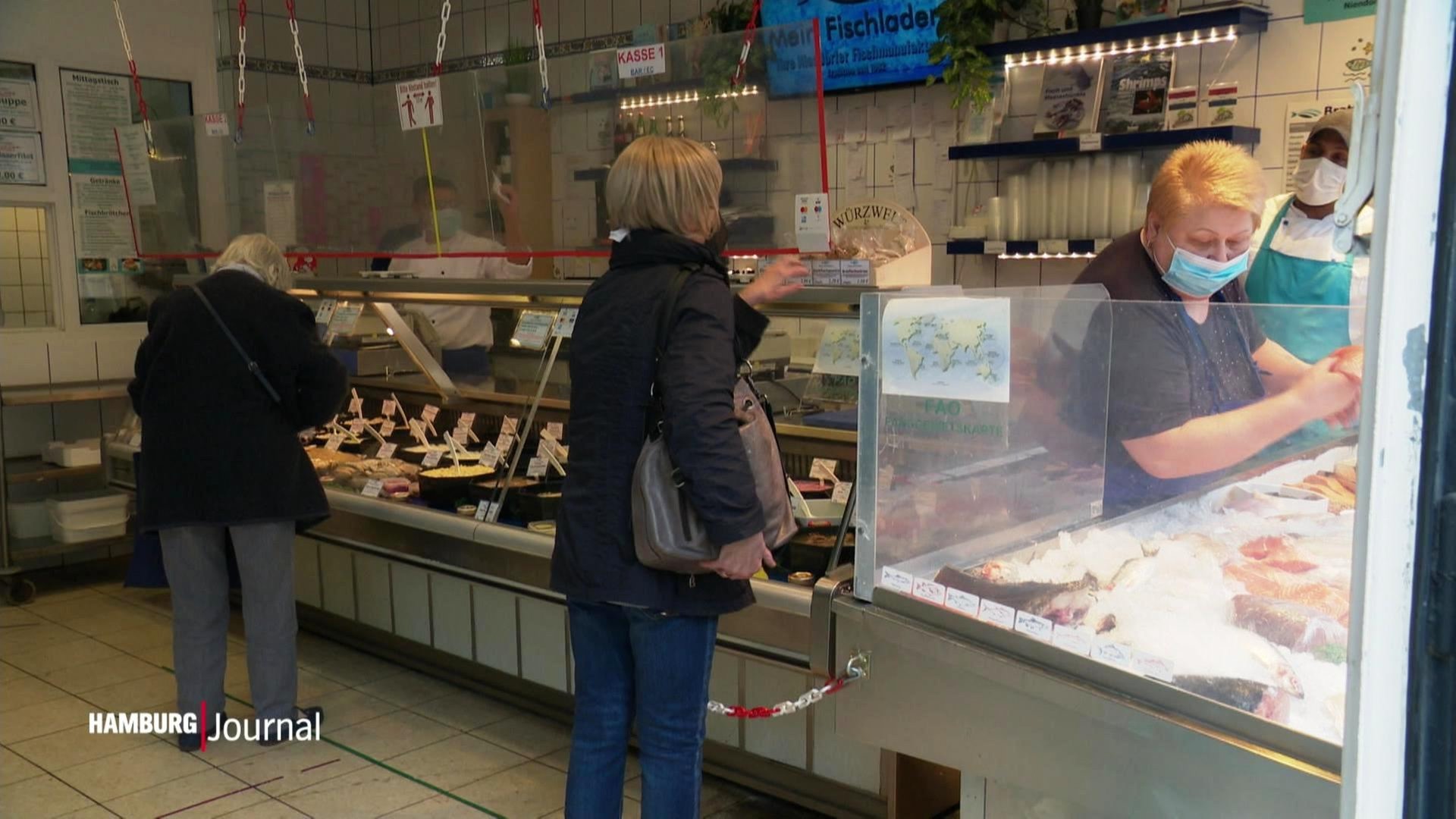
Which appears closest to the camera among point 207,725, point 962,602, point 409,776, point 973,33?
point 962,602

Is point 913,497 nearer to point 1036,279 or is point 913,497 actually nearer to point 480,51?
Result: point 1036,279

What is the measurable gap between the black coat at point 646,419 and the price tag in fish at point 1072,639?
71 centimetres

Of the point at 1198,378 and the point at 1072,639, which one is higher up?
the point at 1198,378

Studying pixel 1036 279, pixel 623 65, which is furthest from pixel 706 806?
pixel 1036 279

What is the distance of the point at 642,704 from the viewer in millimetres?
2508

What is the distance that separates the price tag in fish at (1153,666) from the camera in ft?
5.45

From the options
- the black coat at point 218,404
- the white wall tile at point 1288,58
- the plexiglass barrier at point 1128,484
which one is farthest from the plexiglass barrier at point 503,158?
the white wall tile at point 1288,58

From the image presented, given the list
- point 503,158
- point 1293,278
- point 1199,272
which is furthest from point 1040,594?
point 503,158

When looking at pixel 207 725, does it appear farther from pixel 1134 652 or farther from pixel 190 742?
pixel 1134 652

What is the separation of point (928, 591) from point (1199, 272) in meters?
0.79

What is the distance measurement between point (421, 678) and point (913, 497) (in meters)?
3.01

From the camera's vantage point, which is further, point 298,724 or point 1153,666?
point 298,724

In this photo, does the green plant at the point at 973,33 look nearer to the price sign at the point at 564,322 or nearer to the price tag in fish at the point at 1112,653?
the price sign at the point at 564,322

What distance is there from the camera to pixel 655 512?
233cm
